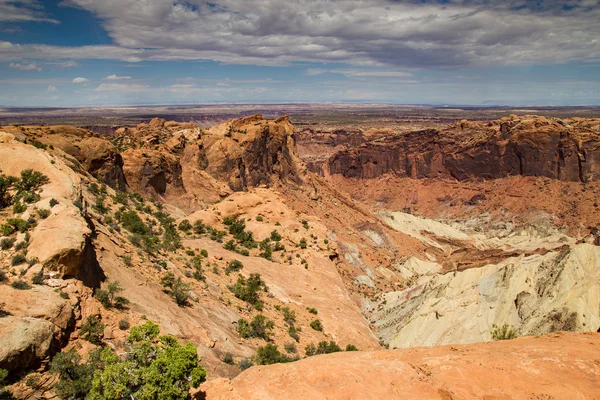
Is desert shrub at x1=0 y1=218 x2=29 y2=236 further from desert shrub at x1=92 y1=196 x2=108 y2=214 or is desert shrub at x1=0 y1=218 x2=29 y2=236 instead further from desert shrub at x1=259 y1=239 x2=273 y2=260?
desert shrub at x1=259 y1=239 x2=273 y2=260

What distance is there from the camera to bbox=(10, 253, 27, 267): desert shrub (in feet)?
39.6

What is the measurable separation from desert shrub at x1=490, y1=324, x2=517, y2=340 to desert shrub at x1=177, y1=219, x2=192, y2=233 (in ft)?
72.8

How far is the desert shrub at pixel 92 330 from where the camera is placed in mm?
11617

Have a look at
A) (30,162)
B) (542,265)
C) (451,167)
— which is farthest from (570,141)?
(30,162)

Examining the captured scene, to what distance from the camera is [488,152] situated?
287ft

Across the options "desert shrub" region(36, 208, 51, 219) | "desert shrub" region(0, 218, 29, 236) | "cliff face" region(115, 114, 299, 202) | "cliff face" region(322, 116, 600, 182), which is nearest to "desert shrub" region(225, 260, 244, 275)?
"desert shrub" region(36, 208, 51, 219)

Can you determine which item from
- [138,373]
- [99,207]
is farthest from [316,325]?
[138,373]

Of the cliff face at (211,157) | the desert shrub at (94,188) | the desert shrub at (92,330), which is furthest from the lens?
Result: the cliff face at (211,157)

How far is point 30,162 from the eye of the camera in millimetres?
17875

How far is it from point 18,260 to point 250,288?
482 inches

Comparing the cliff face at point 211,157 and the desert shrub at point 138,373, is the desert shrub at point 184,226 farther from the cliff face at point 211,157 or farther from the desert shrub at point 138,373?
the desert shrub at point 138,373

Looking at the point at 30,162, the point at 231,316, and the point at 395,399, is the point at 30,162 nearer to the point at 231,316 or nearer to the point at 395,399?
the point at 231,316

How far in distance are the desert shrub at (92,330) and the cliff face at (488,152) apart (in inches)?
3483

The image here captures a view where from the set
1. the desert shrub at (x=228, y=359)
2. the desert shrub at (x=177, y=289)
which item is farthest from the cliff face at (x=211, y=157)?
the desert shrub at (x=228, y=359)
